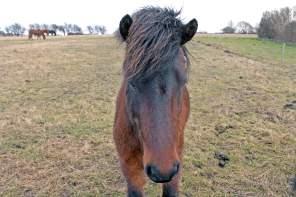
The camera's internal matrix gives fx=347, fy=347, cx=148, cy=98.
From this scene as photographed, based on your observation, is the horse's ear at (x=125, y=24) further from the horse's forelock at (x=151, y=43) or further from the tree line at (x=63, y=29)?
the tree line at (x=63, y=29)

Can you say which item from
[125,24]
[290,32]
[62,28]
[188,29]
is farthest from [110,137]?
[62,28]

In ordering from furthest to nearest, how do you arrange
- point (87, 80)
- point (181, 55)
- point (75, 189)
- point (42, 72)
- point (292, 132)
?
1. point (42, 72)
2. point (87, 80)
3. point (292, 132)
4. point (75, 189)
5. point (181, 55)

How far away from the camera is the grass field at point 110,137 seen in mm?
4566

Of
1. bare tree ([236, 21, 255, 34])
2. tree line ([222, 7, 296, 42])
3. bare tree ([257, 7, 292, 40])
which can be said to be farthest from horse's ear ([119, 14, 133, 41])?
bare tree ([236, 21, 255, 34])

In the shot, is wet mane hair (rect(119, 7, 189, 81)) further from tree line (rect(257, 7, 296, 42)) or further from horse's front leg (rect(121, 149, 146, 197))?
tree line (rect(257, 7, 296, 42))

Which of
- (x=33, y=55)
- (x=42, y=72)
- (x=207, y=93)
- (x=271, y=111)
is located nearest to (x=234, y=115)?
(x=271, y=111)

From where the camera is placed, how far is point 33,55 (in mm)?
15773

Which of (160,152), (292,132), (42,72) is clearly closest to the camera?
(160,152)

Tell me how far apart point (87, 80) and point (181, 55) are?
27.8ft

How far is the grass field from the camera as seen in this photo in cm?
457

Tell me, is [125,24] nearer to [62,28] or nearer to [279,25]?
[279,25]

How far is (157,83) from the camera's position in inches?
87.6

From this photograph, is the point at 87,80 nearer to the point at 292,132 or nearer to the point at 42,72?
the point at 42,72

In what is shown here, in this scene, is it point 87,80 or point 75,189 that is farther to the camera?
point 87,80
